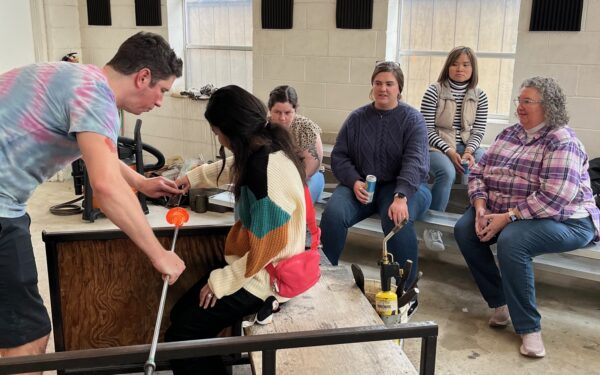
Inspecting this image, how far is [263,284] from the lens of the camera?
1969mm

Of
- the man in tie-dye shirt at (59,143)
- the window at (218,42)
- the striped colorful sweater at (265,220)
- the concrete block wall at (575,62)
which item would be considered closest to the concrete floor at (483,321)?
the striped colorful sweater at (265,220)

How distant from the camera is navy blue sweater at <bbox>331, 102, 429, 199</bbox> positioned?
3.15 metres

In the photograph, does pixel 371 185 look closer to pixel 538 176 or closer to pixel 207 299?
pixel 538 176

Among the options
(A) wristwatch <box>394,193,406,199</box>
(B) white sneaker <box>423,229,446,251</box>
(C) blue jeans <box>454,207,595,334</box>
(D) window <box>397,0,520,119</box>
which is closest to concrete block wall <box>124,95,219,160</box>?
(D) window <box>397,0,520,119</box>

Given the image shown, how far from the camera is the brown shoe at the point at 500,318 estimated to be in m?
2.97

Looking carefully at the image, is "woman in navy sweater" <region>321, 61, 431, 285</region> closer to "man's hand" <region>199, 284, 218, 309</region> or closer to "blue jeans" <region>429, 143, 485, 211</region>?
"blue jeans" <region>429, 143, 485, 211</region>

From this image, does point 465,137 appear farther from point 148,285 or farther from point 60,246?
point 60,246

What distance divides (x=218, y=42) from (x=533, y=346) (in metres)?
4.14

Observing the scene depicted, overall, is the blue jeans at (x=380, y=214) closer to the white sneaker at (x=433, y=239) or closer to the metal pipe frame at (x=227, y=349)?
the white sneaker at (x=433, y=239)

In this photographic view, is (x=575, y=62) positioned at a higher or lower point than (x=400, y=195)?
higher

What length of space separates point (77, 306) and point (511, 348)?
1930 millimetres

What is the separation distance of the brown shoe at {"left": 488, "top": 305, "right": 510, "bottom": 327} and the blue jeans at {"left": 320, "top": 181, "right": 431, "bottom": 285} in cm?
45

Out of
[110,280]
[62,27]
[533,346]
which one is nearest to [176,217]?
[110,280]

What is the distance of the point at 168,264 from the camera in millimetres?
1628
